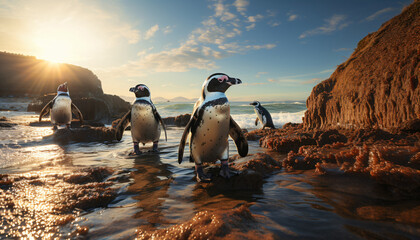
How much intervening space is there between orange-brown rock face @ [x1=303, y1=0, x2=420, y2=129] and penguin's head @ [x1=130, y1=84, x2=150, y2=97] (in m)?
5.67

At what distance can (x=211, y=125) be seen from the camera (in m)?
Answer: 3.18

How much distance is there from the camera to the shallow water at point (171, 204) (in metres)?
1.66

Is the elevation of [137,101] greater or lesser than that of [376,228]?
greater

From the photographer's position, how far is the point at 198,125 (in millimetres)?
3209

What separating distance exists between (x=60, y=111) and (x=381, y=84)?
11718 mm

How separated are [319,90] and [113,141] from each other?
313 inches

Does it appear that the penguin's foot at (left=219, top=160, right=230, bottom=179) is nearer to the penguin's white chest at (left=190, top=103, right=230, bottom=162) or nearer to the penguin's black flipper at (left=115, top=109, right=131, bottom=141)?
the penguin's white chest at (left=190, top=103, right=230, bottom=162)

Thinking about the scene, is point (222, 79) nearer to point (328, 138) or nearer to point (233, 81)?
point (233, 81)

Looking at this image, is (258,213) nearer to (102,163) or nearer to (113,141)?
(102,163)

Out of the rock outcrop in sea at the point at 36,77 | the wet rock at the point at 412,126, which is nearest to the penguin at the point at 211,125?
the wet rock at the point at 412,126

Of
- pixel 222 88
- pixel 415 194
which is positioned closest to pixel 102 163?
pixel 222 88

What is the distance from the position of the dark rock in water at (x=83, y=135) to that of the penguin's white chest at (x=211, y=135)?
5.61 metres

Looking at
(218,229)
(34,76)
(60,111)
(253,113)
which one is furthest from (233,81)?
(34,76)

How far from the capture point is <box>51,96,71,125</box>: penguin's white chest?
9.42 m
